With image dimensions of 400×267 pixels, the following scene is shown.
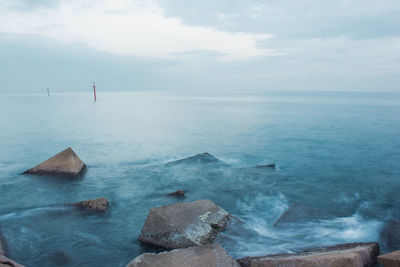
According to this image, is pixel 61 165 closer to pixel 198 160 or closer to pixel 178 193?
pixel 178 193

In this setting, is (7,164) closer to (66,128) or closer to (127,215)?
(127,215)

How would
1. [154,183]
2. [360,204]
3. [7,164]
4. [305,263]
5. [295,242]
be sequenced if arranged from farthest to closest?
[7,164] < [154,183] < [360,204] < [295,242] < [305,263]

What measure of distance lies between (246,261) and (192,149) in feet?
57.6

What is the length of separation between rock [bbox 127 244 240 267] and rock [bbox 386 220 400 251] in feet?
17.0

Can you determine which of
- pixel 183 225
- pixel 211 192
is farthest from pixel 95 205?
pixel 211 192

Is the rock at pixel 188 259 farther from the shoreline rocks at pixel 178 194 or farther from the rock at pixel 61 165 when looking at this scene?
the rock at pixel 61 165

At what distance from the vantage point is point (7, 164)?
60.9 ft

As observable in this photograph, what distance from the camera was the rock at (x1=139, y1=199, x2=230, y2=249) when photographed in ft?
25.4

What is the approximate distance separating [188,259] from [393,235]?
23.0 feet

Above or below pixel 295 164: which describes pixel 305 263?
above

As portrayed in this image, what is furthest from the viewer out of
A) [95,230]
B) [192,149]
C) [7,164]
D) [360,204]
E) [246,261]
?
[192,149]

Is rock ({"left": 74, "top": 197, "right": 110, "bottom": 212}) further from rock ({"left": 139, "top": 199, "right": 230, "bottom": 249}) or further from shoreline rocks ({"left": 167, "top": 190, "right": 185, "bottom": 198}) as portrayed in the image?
rock ({"left": 139, "top": 199, "right": 230, "bottom": 249})

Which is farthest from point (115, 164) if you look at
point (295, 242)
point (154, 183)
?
point (295, 242)

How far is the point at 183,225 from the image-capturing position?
8008 mm
